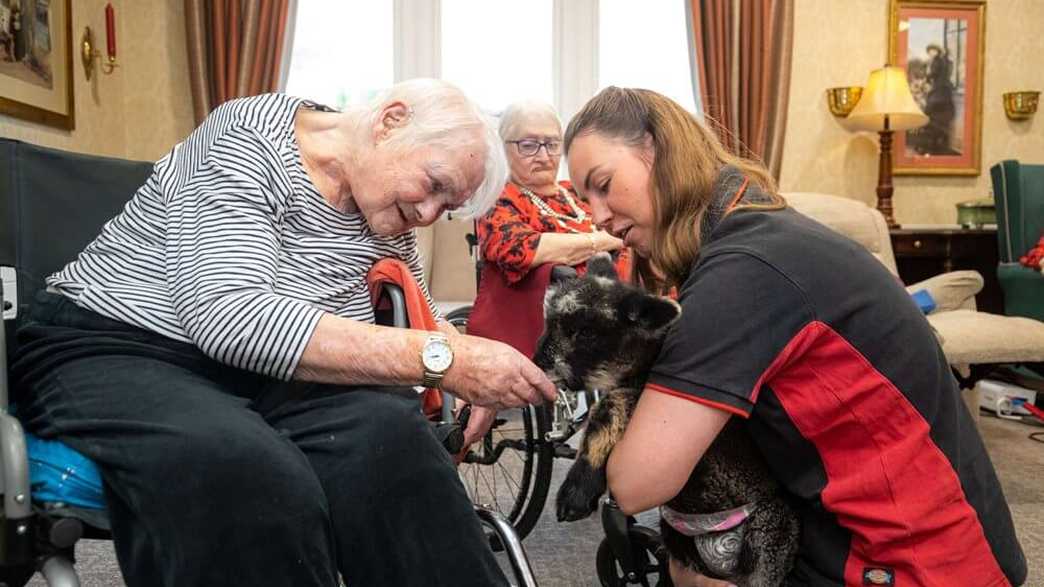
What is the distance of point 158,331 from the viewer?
119cm

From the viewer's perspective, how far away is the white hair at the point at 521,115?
2.49 meters

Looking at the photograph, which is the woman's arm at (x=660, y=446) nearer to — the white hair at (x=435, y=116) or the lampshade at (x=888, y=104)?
the white hair at (x=435, y=116)

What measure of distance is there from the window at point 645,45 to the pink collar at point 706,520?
3.70 m

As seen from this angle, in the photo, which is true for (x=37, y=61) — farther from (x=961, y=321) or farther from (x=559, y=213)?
(x=961, y=321)

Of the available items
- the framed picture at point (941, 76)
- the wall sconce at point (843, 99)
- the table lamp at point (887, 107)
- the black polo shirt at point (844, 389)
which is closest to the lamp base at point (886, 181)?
the table lamp at point (887, 107)

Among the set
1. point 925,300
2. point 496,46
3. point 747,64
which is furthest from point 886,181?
point 496,46

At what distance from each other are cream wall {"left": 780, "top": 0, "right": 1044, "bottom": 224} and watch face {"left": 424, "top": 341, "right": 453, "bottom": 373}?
4.11m

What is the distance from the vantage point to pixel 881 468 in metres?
1.07

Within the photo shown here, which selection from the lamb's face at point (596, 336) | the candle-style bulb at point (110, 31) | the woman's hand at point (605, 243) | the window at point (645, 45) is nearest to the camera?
the lamb's face at point (596, 336)

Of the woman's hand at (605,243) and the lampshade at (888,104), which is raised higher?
the lampshade at (888,104)

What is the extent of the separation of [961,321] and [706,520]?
223 cm

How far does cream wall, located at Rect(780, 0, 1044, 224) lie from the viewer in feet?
15.6

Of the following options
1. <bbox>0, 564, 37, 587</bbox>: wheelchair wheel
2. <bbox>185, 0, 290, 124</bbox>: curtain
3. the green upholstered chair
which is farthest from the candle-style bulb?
the green upholstered chair

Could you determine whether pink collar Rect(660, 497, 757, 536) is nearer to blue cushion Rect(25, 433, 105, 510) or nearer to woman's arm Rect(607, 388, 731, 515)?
woman's arm Rect(607, 388, 731, 515)
